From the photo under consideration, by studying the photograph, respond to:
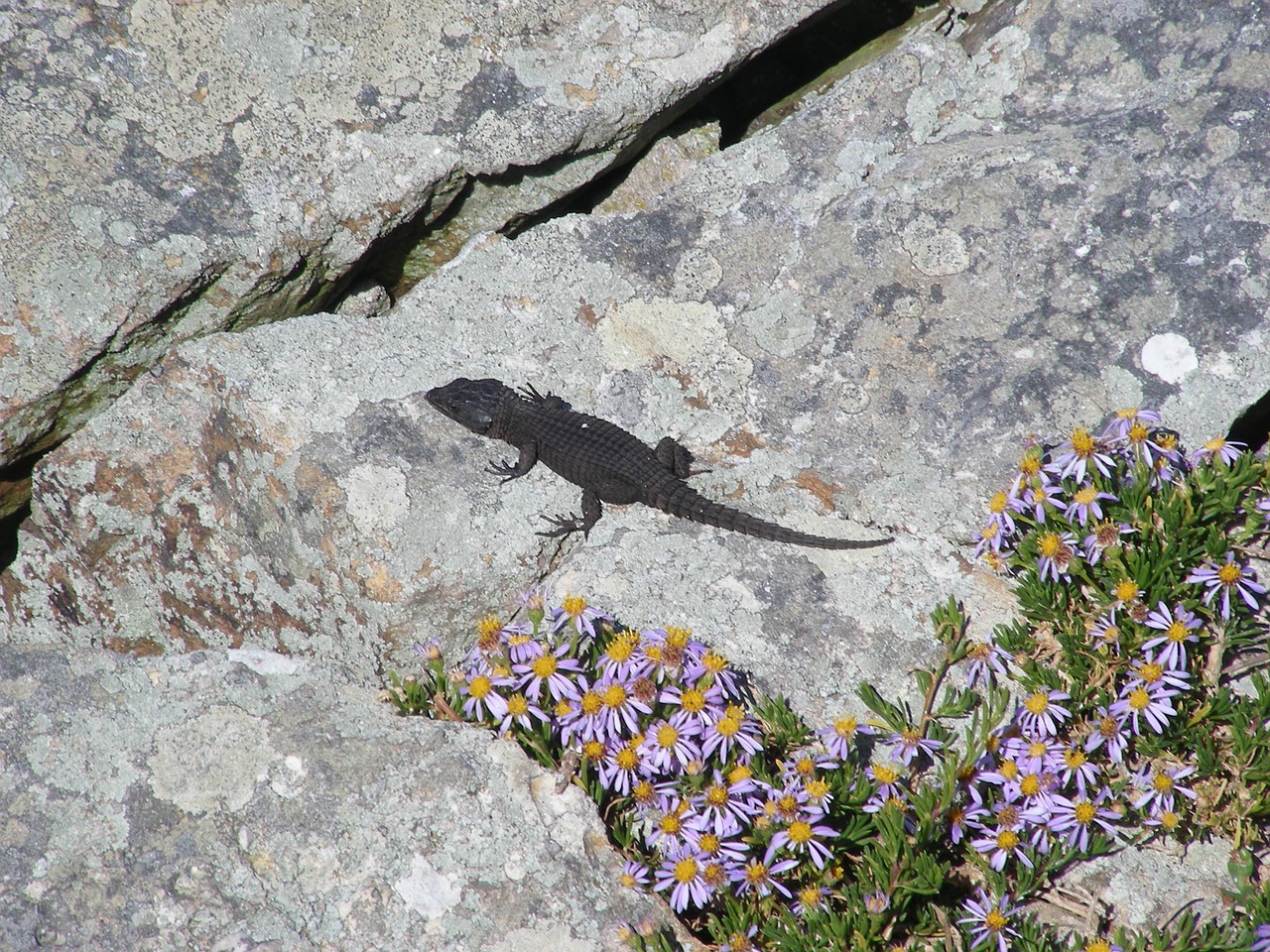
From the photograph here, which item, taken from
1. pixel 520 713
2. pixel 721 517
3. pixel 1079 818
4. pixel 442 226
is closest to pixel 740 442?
pixel 721 517

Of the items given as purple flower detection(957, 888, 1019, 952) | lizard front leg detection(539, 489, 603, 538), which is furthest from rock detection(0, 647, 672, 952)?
lizard front leg detection(539, 489, 603, 538)

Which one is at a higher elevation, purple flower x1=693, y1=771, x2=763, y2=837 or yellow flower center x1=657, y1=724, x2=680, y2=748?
yellow flower center x1=657, y1=724, x2=680, y2=748

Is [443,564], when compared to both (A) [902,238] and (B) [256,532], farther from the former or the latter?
(A) [902,238]

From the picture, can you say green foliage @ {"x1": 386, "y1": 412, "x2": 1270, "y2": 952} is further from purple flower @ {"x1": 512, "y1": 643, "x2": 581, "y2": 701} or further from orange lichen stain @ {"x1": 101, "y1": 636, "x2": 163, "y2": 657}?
orange lichen stain @ {"x1": 101, "y1": 636, "x2": 163, "y2": 657}

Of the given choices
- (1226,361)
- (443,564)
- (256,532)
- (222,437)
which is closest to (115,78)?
(222,437)

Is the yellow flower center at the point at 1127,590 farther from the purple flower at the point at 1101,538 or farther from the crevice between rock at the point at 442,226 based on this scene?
the crevice between rock at the point at 442,226

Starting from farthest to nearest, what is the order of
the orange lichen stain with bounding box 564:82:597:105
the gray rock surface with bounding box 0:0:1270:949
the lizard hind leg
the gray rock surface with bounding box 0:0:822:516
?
the orange lichen stain with bounding box 564:82:597:105 → the lizard hind leg → the gray rock surface with bounding box 0:0:822:516 → the gray rock surface with bounding box 0:0:1270:949
